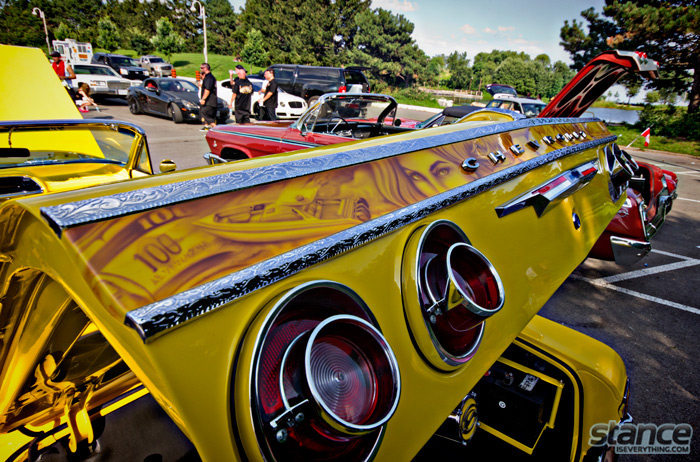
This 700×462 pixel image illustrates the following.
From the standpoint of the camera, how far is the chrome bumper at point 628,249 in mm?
3244

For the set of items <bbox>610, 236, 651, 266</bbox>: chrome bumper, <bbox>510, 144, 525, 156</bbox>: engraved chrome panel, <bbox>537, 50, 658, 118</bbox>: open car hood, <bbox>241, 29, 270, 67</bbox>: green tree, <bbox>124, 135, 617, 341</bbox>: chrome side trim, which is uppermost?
<bbox>241, 29, 270, 67</bbox>: green tree

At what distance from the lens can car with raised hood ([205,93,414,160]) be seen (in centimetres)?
430

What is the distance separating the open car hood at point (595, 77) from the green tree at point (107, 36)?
56.3m

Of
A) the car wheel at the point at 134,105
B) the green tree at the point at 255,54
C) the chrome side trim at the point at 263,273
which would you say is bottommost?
the car wheel at the point at 134,105

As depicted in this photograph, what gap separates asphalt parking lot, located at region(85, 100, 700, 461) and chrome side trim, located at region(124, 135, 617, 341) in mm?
2165

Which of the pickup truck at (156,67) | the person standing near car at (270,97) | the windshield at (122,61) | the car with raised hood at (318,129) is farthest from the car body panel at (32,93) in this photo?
the pickup truck at (156,67)

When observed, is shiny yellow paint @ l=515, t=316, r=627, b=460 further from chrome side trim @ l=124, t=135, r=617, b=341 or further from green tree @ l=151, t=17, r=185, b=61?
green tree @ l=151, t=17, r=185, b=61

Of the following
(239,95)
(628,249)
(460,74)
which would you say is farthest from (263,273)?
(460,74)

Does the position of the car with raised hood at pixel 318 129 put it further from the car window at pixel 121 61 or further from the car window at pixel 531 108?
the car window at pixel 121 61

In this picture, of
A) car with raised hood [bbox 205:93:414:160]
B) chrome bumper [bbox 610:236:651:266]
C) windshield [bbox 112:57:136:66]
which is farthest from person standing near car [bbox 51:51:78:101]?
chrome bumper [bbox 610:236:651:266]

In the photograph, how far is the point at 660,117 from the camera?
1894cm

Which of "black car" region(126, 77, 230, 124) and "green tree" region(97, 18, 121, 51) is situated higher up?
"green tree" region(97, 18, 121, 51)

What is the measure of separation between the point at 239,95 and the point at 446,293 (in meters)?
8.77

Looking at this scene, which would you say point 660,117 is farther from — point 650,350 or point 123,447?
point 123,447
